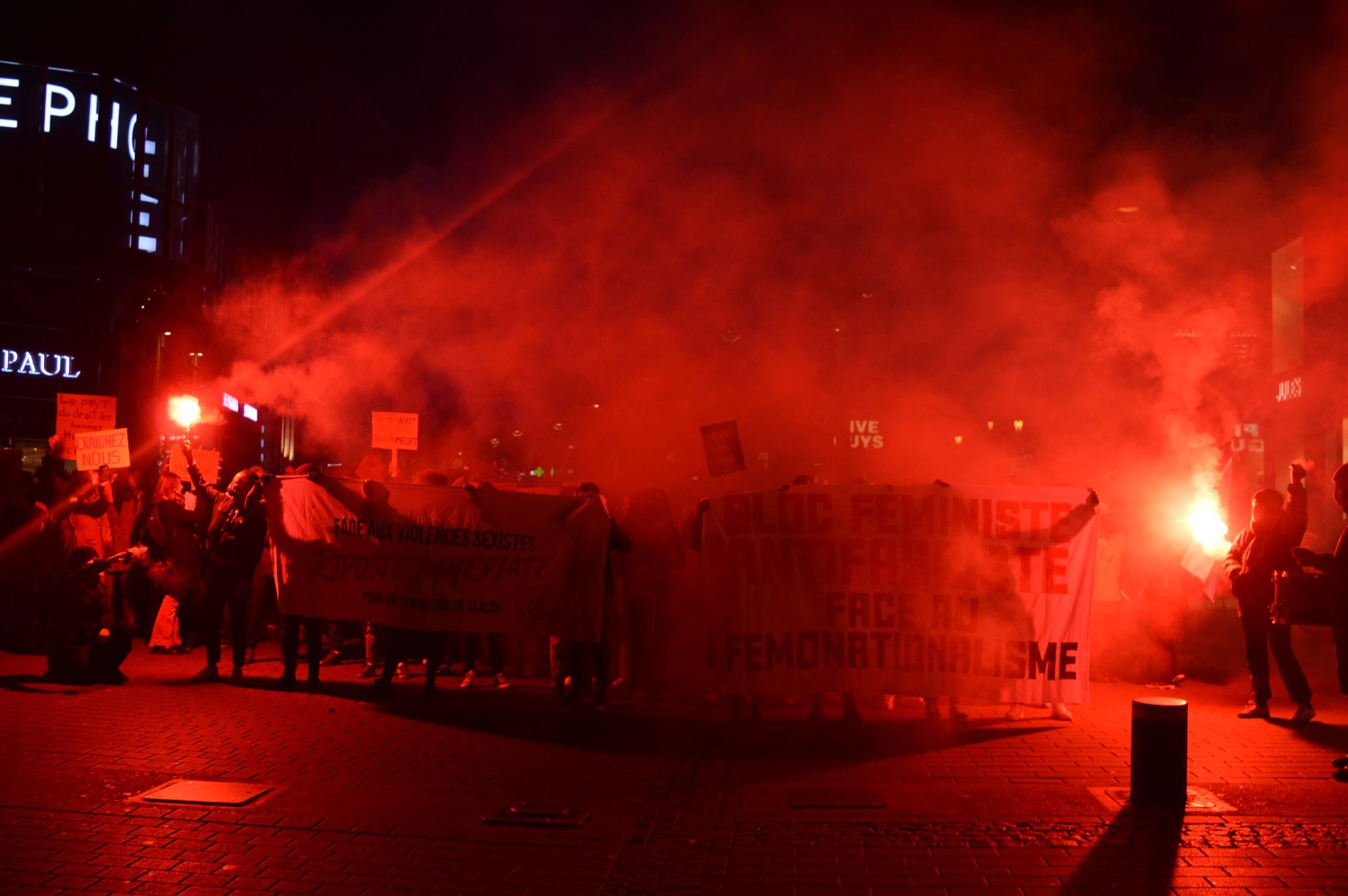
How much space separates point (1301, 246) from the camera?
16.9 meters

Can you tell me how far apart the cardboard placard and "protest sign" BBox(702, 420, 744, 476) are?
439cm

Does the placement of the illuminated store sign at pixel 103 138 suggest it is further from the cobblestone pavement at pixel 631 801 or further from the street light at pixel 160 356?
the cobblestone pavement at pixel 631 801

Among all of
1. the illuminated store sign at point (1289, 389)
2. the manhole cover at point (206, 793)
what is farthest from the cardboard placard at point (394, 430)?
the illuminated store sign at point (1289, 389)

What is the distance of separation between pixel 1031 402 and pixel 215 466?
43.5ft

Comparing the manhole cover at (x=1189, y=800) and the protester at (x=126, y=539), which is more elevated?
the protester at (x=126, y=539)

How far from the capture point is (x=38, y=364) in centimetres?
2005

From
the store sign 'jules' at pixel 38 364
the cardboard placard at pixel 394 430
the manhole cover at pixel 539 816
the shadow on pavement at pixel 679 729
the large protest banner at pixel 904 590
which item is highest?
the store sign 'jules' at pixel 38 364

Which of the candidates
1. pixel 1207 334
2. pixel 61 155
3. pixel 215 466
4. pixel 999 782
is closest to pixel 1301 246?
pixel 1207 334

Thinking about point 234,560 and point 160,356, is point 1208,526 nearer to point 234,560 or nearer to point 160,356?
point 234,560

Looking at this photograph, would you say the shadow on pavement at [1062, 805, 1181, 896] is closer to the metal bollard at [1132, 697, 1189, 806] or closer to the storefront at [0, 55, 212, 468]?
the metal bollard at [1132, 697, 1189, 806]

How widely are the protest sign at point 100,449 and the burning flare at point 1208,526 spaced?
10.4 metres

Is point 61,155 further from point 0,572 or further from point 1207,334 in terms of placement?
point 1207,334

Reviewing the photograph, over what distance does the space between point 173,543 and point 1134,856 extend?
8.06 m

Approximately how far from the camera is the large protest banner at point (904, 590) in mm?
7105
